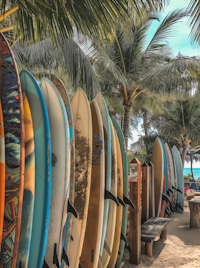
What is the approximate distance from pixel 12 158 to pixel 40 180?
1.03 ft

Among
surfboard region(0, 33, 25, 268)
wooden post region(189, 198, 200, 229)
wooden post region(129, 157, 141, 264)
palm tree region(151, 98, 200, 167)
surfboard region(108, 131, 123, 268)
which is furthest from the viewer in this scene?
palm tree region(151, 98, 200, 167)

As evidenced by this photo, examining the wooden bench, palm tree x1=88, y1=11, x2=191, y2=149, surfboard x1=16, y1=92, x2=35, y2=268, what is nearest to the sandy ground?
the wooden bench

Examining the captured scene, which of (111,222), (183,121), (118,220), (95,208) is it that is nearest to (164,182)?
(118,220)

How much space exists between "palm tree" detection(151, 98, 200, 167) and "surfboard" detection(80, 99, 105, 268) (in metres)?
13.7

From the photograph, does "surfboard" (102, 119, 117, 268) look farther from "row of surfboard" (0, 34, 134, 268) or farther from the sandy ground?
the sandy ground

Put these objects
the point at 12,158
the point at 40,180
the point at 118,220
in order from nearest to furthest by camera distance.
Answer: the point at 12,158 < the point at 40,180 < the point at 118,220

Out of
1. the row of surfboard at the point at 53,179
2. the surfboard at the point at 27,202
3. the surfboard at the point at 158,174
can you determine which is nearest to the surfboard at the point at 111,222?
the row of surfboard at the point at 53,179

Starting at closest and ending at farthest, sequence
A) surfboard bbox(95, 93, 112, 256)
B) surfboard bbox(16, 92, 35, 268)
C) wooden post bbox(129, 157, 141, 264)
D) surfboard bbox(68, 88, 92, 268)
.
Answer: surfboard bbox(16, 92, 35, 268), surfboard bbox(68, 88, 92, 268), surfboard bbox(95, 93, 112, 256), wooden post bbox(129, 157, 141, 264)

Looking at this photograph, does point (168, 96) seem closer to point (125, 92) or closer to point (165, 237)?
point (125, 92)

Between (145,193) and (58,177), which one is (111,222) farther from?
(145,193)

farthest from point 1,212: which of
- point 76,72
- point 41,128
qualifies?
point 76,72

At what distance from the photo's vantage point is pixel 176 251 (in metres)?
3.41

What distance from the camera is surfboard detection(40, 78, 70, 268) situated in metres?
1.89

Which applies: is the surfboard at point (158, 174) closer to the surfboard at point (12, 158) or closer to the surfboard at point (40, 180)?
the surfboard at point (40, 180)
